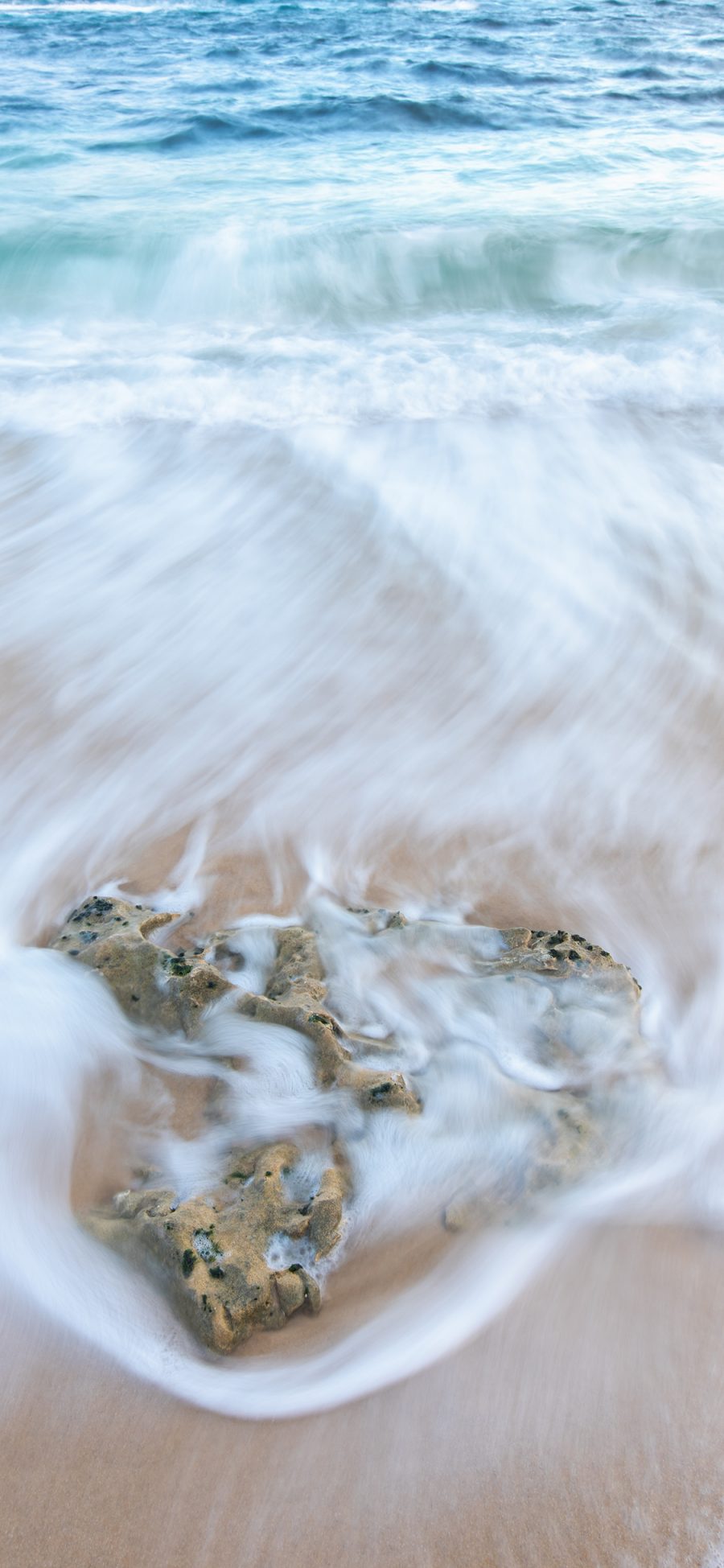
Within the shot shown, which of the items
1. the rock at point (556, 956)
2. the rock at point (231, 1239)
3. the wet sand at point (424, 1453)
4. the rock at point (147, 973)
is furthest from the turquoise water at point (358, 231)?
the wet sand at point (424, 1453)

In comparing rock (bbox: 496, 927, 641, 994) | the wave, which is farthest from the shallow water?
rock (bbox: 496, 927, 641, 994)

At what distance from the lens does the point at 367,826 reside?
3.01 metres

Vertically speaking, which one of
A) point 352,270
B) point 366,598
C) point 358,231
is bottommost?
point 366,598

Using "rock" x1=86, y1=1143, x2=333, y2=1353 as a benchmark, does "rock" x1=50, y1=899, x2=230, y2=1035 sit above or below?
above

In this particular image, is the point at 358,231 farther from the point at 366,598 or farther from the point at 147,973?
the point at 147,973

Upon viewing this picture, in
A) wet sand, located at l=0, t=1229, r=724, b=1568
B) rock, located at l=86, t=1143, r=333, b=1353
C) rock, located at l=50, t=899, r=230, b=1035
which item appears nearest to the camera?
wet sand, located at l=0, t=1229, r=724, b=1568

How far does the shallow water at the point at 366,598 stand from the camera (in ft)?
7.56

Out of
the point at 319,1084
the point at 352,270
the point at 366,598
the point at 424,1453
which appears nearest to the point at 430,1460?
the point at 424,1453

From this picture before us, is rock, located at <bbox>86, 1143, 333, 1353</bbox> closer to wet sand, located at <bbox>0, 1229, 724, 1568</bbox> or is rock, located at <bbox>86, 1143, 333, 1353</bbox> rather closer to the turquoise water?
wet sand, located at <bbox>0, 1229, 724, 1568</bbox>

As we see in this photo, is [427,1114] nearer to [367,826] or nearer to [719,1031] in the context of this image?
[719,1031]

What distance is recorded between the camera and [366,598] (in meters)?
4.12

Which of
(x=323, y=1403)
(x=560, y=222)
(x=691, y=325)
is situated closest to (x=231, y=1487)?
(x=323, y=1403)

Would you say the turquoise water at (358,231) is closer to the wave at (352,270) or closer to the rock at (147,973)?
the wave at (352,270)

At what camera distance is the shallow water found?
230 cm
